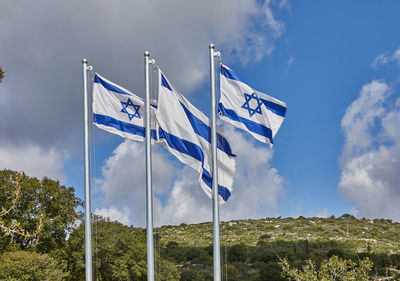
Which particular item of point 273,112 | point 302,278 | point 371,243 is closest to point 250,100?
point 273,112

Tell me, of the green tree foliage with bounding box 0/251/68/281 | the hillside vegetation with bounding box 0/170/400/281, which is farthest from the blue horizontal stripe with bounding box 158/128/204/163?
the green tree foliage with bounding box 0/251/68/281

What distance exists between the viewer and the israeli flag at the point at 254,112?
1046cm

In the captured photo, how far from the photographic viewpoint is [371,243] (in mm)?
46250

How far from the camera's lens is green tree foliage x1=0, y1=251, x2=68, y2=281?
70.5ft

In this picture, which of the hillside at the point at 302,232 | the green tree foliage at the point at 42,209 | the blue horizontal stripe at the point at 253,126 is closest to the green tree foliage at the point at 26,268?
the green tree foliage at the point at 42,209

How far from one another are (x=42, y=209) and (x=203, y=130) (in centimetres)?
1880

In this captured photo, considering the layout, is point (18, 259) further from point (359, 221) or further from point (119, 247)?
point (359, 221)

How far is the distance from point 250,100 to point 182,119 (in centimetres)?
166

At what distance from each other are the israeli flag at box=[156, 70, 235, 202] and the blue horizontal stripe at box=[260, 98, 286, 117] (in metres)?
1.28

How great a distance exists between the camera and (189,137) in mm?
10812

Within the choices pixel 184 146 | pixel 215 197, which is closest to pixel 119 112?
pixel 184 146

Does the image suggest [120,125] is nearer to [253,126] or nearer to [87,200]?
[87,200]

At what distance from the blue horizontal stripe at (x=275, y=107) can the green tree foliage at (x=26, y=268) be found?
16.2 metres

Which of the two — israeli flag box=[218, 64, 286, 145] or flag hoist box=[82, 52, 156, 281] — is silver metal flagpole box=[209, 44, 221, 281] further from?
flag hoist box=[82, 52, 156, 281]
